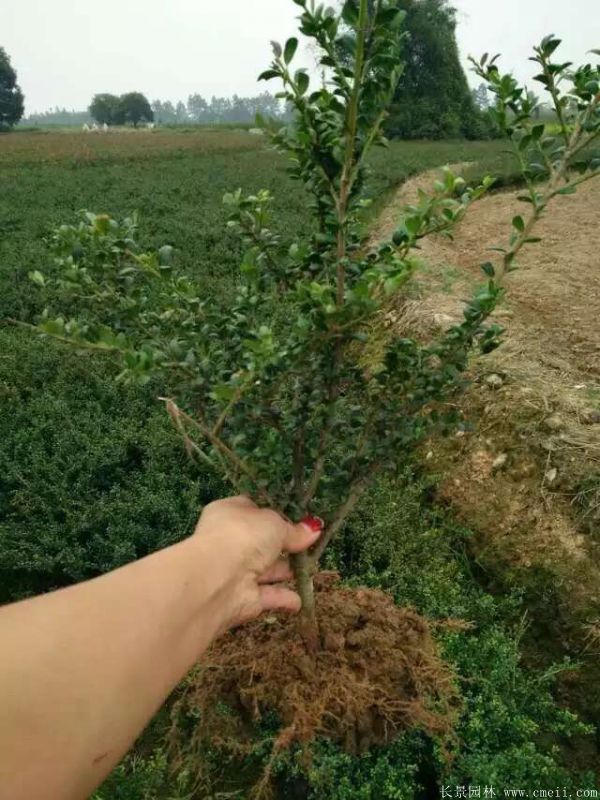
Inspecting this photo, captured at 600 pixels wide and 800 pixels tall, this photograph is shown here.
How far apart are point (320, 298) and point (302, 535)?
85cm

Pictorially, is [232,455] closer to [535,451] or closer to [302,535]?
[302,535]

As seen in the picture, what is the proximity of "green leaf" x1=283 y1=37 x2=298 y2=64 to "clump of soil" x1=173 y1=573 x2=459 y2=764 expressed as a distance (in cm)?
191

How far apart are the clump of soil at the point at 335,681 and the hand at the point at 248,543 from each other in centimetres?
39

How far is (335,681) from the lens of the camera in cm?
230

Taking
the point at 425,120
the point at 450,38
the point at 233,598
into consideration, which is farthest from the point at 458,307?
the point at 450,38

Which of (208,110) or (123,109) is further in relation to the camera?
(208,110)

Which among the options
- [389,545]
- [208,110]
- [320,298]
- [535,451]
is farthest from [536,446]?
[208,110]

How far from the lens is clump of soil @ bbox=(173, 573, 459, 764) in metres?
2.27

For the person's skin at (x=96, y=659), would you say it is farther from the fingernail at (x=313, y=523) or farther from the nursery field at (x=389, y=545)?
the nursery field at (x=389, y=545)

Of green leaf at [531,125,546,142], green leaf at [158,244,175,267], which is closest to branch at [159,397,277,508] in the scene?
green leaf at [158,244,175,267]

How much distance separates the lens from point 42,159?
84.1ft

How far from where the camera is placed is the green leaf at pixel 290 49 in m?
1.38

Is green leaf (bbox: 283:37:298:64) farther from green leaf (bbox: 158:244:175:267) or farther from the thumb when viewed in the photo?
the thumb

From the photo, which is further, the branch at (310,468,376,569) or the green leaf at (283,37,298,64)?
the branch at (310,468,376,569)
